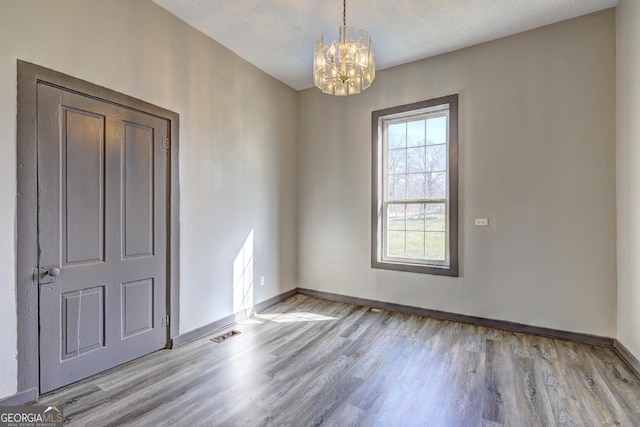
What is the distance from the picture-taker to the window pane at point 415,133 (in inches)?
149

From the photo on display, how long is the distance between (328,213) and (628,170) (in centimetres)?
313

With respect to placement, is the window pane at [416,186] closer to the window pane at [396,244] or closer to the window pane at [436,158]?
the window pane at [436,158]

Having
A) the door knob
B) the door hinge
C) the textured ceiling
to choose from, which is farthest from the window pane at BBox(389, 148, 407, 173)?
the door knob

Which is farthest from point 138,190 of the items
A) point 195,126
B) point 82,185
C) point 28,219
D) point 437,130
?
point 437,130

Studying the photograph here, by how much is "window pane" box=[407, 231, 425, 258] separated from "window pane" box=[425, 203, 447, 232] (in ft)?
0.48

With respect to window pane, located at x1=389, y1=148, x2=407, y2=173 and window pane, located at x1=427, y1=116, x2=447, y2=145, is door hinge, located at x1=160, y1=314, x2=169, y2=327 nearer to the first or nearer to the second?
window pane, located at x1=389, y1=148, x2=407, y2=173

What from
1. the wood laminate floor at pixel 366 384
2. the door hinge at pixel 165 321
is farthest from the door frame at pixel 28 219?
the door hinge at pixel 165 321

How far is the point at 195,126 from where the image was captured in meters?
3.09

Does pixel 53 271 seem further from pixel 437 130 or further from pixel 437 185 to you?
pixel 437 130

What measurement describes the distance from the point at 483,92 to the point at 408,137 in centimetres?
94

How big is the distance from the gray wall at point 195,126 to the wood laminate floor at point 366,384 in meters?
0.58

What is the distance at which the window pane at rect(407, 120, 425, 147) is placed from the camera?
3.79 metres

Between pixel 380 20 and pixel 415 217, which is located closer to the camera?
pixel 380 20

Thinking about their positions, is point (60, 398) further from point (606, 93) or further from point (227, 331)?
point (606, 93)
